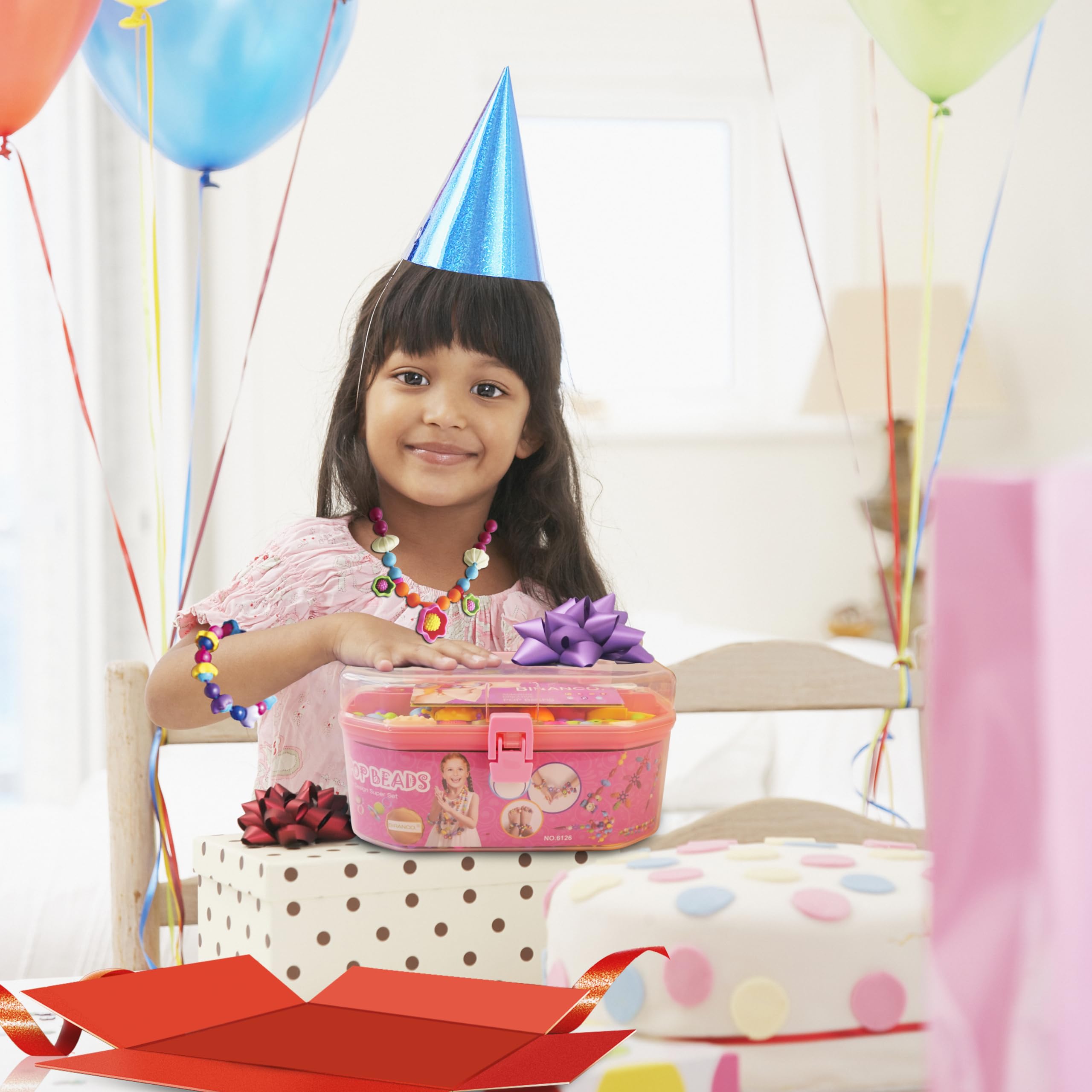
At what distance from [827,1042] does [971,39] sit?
3.21 feet

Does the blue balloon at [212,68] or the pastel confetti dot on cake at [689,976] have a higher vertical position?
the blue balloon at [212,68]

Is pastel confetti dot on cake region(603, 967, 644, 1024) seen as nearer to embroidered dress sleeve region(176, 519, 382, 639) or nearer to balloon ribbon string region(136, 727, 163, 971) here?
embroidered dress sleeve region(176, 519, 382, 639)

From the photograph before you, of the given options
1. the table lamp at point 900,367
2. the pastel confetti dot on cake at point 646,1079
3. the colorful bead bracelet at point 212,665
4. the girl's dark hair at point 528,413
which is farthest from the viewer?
the table lamp at point 900,367

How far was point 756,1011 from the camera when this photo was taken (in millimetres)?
324

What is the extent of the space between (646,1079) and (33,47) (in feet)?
2.93

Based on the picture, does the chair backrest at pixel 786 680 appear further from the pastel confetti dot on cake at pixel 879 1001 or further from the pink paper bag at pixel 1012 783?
the pink paper bag at pixel 1012 783

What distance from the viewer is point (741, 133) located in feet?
9.11

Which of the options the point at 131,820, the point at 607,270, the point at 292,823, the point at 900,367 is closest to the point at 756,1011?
the point at 292,823

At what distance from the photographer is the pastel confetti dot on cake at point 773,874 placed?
1.15 ft

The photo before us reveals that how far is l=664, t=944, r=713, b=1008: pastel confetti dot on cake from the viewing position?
32 centimetres

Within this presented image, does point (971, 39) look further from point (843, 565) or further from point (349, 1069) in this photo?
point (843, 565)

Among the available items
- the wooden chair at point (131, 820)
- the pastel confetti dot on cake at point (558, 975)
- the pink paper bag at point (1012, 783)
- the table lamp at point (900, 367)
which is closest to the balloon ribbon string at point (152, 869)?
the wooden chair at point (131, 820)

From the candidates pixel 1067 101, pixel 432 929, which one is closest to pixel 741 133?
pixel 1067 101

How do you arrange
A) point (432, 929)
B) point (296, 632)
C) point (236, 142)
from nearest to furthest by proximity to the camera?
point (432, 929)
point (296, 632)
point (236, 142)
